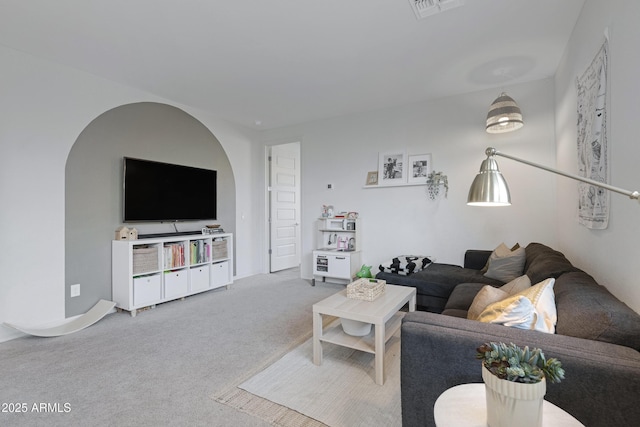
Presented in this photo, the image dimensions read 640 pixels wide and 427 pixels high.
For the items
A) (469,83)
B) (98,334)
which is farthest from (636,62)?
(98,334)

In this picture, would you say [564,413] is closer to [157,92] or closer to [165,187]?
[165,187]

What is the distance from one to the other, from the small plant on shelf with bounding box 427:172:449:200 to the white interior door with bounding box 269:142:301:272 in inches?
107

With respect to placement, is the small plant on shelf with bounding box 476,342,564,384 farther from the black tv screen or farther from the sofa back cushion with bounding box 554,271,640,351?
the black tv screen

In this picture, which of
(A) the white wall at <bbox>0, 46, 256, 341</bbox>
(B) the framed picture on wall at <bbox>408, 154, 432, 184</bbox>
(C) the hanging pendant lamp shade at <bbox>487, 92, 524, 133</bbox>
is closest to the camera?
(A) the white wall at <bbox>0, 46, 256, 341</bbox>

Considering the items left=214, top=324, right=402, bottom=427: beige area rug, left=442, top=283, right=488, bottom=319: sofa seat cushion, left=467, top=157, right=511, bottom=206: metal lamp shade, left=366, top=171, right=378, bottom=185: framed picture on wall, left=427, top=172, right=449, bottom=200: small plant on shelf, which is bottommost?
left=214, top=324, right=402, bottom=427: beige area rug

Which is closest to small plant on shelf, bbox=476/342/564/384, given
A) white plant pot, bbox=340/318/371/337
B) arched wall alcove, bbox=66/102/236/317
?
white plant pot, bbox=340/318/371/337

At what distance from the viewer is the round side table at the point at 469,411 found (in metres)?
0.87

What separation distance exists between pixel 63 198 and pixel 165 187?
3.34 feet

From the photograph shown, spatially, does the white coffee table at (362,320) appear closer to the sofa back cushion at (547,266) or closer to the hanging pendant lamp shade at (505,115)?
the sofa back cushion at (547,266)

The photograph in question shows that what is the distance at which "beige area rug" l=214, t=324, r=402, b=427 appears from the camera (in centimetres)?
161

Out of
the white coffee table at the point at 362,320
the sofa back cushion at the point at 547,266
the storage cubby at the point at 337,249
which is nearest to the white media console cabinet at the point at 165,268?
the storage cubby at the point at 337,249

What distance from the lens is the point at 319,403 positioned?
173 centimetres

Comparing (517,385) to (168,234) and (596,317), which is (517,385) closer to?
(596,317)

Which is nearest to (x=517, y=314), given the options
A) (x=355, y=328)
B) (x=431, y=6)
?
(x=355, y=328)
